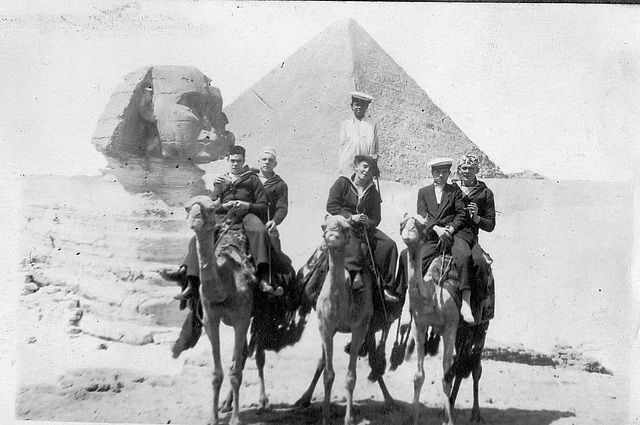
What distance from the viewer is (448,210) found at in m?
9.81

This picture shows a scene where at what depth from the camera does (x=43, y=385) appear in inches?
415

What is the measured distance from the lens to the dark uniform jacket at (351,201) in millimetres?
9852

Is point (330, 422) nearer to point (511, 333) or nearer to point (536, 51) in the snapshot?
point (511, 333)

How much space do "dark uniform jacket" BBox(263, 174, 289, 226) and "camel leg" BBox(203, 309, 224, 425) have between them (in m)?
1.23

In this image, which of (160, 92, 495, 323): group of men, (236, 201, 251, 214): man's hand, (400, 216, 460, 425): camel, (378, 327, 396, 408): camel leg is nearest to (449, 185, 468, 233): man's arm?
(160, 92, 495, 323): group of men

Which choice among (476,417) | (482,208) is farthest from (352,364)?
(482,208)

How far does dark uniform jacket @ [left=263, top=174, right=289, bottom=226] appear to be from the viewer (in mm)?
10032

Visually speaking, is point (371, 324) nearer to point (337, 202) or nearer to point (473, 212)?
point (337, 202)

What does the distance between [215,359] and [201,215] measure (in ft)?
4.79

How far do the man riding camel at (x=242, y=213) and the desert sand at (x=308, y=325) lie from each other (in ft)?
2.27

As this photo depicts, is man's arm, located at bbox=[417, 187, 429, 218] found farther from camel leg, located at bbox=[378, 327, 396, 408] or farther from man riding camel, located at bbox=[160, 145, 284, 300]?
man riding camel, located at bbox=[160, 145, 284, 300]

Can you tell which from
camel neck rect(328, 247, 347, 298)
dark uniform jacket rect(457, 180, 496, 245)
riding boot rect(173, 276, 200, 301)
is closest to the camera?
camel neck rect(328, 247, 347, 298)

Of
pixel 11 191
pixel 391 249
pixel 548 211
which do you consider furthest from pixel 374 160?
pixel 11 191

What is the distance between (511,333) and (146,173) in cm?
426
